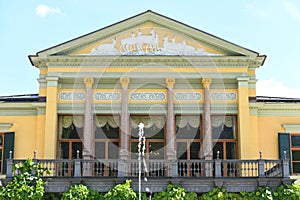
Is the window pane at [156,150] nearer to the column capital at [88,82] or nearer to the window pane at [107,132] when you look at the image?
the window pane at [107,132]

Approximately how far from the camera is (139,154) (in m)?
24.5

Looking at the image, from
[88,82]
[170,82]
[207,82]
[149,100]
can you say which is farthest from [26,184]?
[207,82]

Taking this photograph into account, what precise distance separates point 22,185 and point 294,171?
41.4 feet

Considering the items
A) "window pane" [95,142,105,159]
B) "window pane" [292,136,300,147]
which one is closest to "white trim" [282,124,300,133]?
"window pane" [292,136,300,147]

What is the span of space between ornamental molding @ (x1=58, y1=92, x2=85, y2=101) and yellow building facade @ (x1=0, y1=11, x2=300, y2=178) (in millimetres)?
47

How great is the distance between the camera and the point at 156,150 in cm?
2525

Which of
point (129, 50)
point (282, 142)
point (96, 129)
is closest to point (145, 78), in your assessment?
point (129, 50)

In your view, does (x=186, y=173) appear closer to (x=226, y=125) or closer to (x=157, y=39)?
(x=226, y=125)

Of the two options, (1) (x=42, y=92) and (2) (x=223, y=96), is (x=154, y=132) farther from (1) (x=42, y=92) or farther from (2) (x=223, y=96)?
(1) (x=42, y=92)

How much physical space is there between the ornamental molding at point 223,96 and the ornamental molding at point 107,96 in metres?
4.45

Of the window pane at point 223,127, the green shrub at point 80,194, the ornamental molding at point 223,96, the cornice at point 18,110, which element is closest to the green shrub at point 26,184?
the green shrub at point 80,194

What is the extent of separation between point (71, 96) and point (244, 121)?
8.19 metres

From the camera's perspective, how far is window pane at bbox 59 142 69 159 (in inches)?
988

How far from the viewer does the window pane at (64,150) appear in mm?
25094
